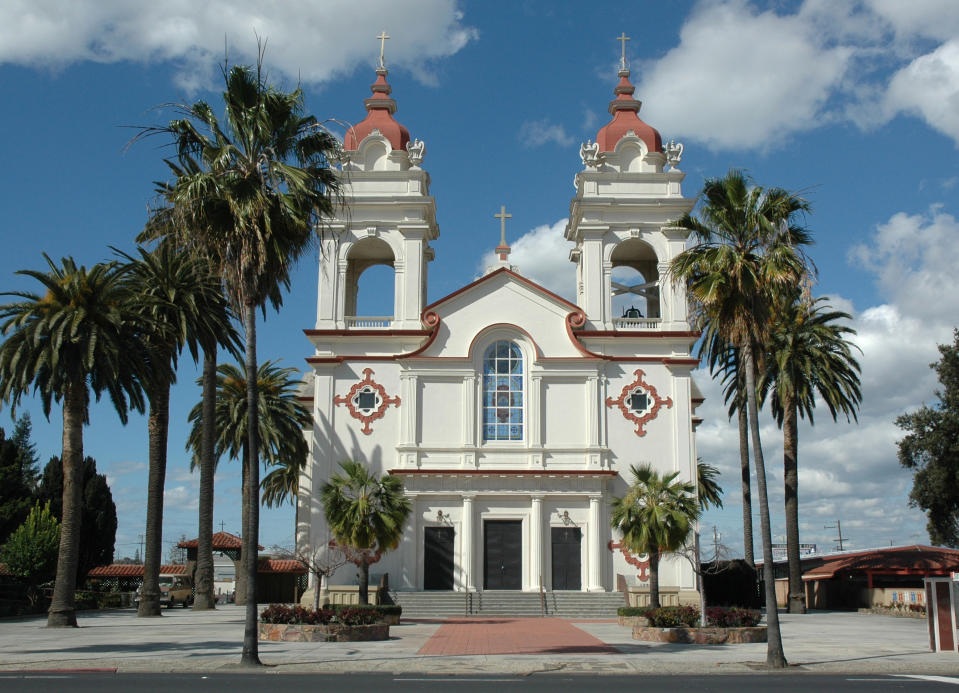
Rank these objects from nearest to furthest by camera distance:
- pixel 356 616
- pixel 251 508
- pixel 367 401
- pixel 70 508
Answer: pixel 251 508, pixel 356 616, pixel 70 508, pixel 367 401

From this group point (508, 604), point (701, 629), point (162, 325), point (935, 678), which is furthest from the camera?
point (508, 604)

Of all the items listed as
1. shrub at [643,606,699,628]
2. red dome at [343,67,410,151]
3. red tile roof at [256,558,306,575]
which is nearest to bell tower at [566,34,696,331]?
red dome at [343,67,410,151]

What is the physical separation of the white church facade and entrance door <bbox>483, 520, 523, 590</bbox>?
0.19 feet

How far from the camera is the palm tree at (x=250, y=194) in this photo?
20516mm

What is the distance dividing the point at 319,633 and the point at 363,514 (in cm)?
645

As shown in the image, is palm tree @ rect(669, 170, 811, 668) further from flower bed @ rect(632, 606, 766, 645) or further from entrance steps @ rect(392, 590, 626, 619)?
entrance steps @ rect(392, 590, 626, 619)

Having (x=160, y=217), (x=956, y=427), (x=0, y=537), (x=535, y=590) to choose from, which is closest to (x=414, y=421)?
(x=535, y=590)

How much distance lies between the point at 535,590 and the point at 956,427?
959 inches

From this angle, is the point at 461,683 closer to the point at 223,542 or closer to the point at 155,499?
the point at 155,499

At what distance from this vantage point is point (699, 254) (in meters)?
23.5

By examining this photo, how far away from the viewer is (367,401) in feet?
133

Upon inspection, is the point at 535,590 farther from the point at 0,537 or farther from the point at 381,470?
the point at 0,537

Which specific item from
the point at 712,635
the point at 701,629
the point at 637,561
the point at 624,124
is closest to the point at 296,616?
the point at 701,629

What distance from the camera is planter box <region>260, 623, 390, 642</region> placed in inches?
1011
